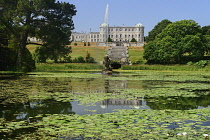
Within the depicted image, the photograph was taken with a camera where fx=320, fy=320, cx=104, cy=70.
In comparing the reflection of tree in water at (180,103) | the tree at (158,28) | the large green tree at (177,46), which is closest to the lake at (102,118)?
the reflection of tree in water at (180,103)

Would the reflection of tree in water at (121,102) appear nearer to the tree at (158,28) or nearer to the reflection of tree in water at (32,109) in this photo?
the reflection of tree in water at (32,109)

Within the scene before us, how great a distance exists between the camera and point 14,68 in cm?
3809

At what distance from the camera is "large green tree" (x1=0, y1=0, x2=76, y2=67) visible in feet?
130

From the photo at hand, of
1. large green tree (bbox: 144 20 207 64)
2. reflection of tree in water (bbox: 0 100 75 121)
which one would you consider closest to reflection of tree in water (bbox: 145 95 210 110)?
reflection of tree in water (bbox: 0 100 75 121)

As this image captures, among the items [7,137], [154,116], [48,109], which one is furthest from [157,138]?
[48,109]

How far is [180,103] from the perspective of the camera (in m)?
12.2

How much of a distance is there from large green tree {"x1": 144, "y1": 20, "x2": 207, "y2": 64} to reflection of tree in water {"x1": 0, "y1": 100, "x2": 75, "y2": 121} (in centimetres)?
4543

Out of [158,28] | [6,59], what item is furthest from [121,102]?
[158,28]

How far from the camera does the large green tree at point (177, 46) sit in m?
56.5

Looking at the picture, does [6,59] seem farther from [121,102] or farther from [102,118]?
[102,118]

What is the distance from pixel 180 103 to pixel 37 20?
33201 mm

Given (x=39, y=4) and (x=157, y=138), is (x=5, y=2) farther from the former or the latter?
(x=157, y=138)

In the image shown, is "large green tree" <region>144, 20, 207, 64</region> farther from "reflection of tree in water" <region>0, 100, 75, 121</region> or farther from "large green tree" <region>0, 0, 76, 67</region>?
"reflection of tree in water" <region>0, 100, 75, 121</region>

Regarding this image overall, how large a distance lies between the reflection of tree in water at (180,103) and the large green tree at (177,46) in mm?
42798
